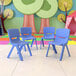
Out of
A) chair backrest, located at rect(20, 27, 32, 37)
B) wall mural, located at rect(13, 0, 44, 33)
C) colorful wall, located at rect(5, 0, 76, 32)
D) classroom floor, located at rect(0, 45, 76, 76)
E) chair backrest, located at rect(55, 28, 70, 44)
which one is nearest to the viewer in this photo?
classroom floor, located at rect(0, 45, 76, 76)

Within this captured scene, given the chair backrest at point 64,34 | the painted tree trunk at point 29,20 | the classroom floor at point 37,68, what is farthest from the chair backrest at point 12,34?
the painted tree trunk at point 29,20

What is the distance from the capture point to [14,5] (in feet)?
17.1

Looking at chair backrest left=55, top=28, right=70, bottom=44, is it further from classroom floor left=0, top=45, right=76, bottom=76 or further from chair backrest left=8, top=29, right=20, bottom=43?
chair backrest left=8, top=29, right=20, bottom=43

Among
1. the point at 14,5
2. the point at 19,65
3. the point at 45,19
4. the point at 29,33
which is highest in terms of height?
the point at 14,5

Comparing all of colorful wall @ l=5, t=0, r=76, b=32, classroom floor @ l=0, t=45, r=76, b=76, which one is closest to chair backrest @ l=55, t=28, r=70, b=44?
classroom floor @ l=0, t=45, r=76, b=76

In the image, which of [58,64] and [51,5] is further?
[51,5]

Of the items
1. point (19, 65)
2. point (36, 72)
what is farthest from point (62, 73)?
point (19, 65)

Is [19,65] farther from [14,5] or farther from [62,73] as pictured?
[14,5]

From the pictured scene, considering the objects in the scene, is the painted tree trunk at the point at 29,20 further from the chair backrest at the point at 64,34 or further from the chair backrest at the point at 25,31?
the chair backrest at the point at 64,34

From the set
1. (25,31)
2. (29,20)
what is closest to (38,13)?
(29,20)

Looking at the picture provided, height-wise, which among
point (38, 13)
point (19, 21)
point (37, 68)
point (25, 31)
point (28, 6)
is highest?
point (28, 6)

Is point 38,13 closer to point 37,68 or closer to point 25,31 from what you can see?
point 25,31

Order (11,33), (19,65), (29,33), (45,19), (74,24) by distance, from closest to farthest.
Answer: (19,65)
(11,33)
(29,33)
(74,24)
(45,19)

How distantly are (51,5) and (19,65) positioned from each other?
4.29 metres
